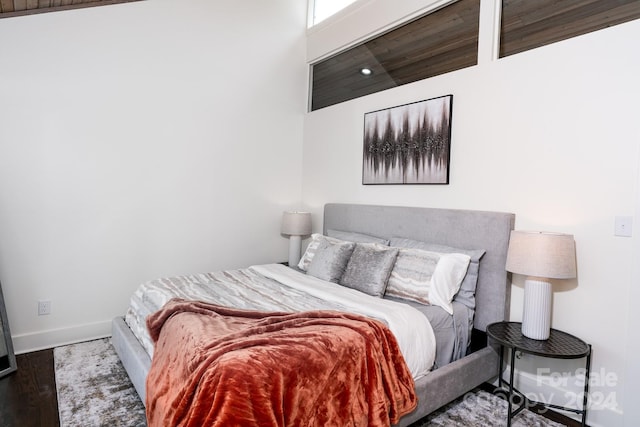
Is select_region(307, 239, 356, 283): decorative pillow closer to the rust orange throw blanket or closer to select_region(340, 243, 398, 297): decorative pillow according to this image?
select_region(340, 243, 398, 297): decorative pillow

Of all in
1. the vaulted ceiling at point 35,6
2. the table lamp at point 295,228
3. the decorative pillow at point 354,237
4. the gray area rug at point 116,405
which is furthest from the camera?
the table lamp at point 295,228

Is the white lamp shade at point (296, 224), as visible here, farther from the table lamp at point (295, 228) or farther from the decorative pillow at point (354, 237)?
the decorative pillow at point (354, 237)

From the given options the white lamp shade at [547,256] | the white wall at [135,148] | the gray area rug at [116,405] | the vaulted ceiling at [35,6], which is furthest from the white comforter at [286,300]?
the vaulted ceiling at [35,6]

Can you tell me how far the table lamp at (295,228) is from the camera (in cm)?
410

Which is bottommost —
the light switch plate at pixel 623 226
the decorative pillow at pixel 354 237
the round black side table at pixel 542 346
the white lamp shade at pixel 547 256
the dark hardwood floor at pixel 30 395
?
the dark hardwood floor at pixel 30 395

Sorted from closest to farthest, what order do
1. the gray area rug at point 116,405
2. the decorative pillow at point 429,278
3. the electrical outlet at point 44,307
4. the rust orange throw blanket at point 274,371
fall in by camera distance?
the rust orange throw blanket at point 274,371 < the gray area rug at point 116,405 < the decorative pillow at point 429,278 < the electrical outlet at point 44,307

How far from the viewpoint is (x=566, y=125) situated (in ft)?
7.63

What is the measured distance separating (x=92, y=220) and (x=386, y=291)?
259cm

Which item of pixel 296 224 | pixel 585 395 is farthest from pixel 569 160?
pixel 296 224

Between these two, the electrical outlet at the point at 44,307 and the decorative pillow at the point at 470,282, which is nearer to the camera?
the decorative pillow at the point at 470,282

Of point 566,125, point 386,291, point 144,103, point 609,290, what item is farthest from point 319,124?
point 609,290

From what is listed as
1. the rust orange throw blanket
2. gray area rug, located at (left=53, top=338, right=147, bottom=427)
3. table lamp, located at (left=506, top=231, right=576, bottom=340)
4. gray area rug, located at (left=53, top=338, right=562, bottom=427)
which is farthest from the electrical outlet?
table lamp, located at (left=506, top=231, right=576, bottom=340)

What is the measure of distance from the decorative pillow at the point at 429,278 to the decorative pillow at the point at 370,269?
8 cm

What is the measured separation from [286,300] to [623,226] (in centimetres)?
202
